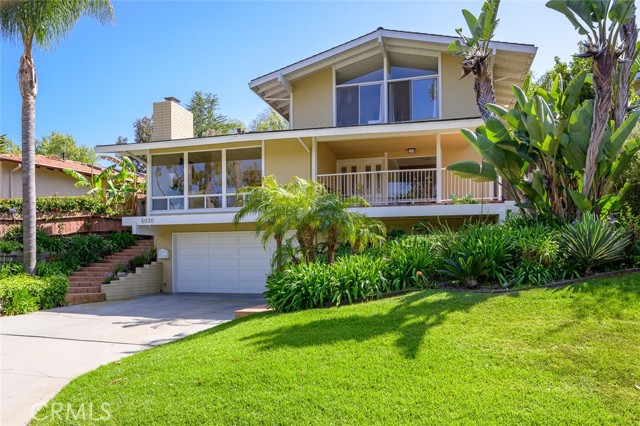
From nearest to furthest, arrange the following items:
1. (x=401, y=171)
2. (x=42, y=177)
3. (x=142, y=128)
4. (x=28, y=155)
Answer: (x=28, y=155) → (x=401, y=171) → (x=42, y=177) → (x=142, y=128)

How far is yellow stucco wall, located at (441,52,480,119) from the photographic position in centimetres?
1482

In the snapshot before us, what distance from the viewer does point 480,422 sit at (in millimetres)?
3615

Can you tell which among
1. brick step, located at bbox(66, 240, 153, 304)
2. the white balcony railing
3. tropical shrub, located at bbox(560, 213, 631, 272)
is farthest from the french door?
brick step, located at bbox(66, 240, 153, 304)

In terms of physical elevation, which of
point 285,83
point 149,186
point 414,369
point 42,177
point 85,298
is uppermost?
point 285,83

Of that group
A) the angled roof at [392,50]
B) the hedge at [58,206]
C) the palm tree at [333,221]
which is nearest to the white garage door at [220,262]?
the hedge at [58,206]

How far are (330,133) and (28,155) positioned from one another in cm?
949

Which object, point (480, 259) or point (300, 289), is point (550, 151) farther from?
point (300, 289)

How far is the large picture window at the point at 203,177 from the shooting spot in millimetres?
15492

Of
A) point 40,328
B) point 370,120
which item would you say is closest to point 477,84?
point 370,120

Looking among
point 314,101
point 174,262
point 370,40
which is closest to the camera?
point 370,40

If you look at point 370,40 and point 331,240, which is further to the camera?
point 370,40

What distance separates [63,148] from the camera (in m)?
42.8

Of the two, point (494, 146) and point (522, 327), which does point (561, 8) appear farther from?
point (522, 327)

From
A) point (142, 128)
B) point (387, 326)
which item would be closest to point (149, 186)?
point (387, 326)
